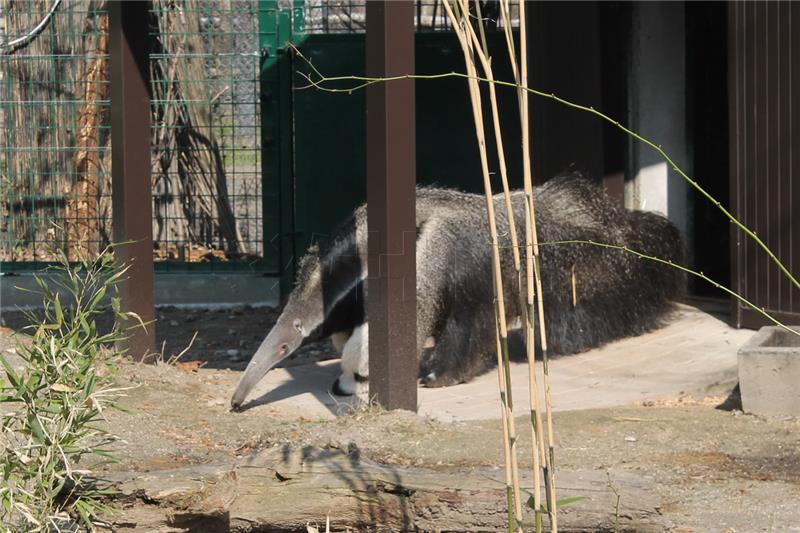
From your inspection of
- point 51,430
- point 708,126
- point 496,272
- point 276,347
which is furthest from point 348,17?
point 496,272

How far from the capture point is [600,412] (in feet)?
18.3

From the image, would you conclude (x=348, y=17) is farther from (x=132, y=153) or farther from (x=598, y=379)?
(x=598, y=379)

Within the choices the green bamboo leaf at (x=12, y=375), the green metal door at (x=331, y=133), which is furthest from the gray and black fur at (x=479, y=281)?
the green bamboo leaf at (x=12, y=375)

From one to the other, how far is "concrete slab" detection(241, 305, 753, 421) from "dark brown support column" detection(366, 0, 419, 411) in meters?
0.38

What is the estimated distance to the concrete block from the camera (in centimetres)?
514

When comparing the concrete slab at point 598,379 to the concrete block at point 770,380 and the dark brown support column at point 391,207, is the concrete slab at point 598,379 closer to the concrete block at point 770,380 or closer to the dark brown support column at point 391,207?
the dark brown support column at point 391,207

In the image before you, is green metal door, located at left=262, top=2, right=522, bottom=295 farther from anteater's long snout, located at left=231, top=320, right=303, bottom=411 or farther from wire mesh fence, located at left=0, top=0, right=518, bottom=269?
anteater's long snout, located at left=231, top=320, right=303, bottom=411

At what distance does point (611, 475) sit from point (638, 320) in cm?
421

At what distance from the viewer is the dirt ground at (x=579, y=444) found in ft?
13.1

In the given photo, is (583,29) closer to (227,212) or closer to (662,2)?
(662,2)

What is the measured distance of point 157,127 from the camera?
9562 mm

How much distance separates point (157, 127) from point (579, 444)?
5818 millimetres

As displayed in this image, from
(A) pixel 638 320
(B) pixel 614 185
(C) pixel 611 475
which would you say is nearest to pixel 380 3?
(C) pixel 611 475

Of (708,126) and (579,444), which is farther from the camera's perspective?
(708,126)
